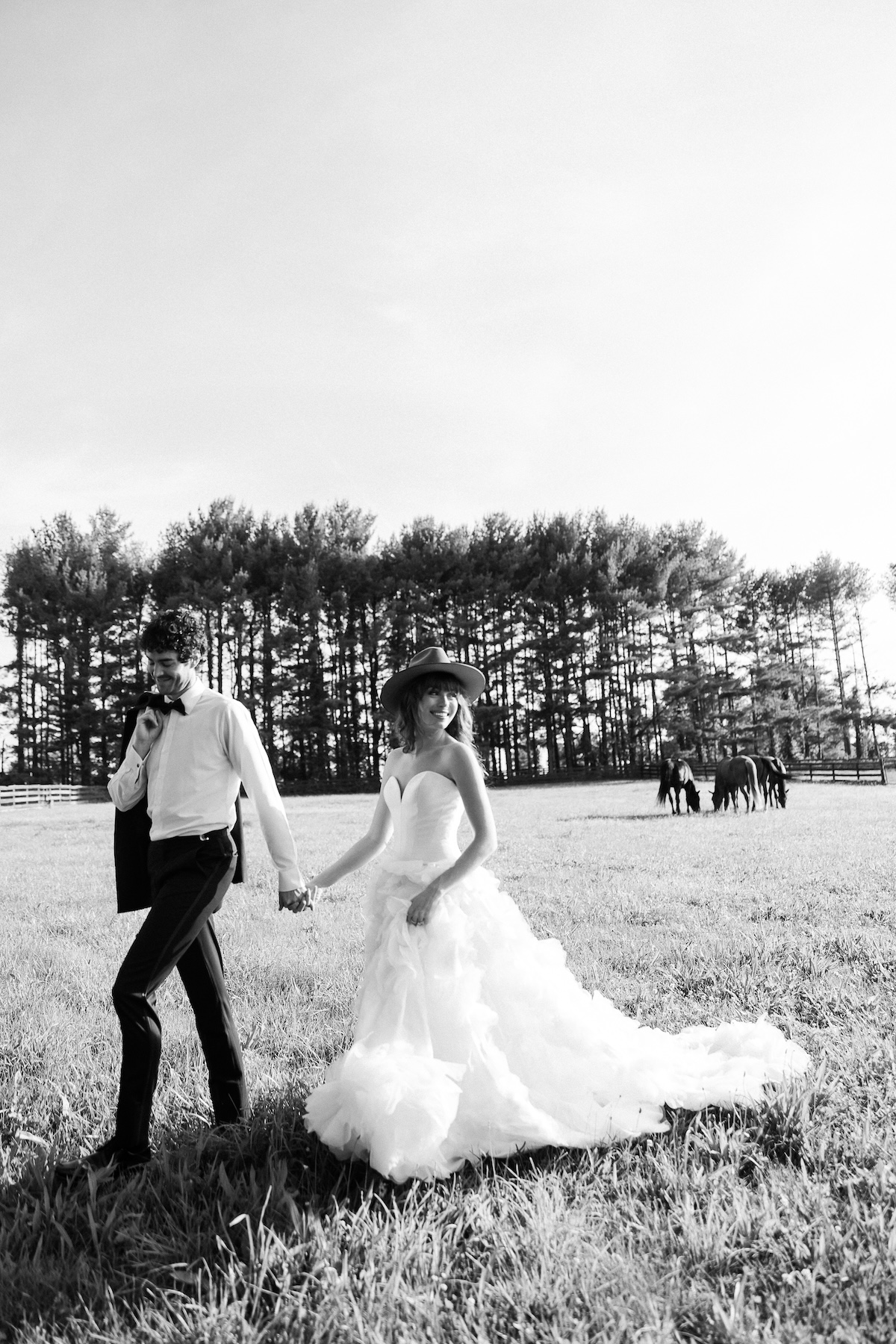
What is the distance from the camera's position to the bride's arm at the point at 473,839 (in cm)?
342

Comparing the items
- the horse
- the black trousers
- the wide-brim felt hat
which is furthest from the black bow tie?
the horse

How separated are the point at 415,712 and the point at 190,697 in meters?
1.05

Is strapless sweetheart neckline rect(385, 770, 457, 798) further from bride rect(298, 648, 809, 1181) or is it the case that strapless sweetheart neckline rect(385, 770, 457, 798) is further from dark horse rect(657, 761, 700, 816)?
dark horse rect(657, 761, 700, 816)

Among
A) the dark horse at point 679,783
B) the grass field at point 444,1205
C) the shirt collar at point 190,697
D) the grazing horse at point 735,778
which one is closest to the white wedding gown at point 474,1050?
the grass field at point 444,1205

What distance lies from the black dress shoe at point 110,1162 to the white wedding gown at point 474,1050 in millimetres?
763

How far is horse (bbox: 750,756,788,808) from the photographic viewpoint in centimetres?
2433

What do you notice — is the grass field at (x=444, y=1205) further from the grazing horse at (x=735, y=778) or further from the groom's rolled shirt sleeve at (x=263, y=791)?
the grazing horse at (x=735, y=778)

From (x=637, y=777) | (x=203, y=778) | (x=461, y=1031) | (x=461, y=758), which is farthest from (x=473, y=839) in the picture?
(x=637, y=777)

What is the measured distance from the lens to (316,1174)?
3082mm

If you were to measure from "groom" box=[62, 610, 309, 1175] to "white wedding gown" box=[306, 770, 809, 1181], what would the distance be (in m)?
0.61

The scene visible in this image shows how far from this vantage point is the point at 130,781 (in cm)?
376

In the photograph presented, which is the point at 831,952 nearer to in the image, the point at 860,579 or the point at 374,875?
the point at 374,875

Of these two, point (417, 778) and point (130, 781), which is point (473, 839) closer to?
point (417, 778)

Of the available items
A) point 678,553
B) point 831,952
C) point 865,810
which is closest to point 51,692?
point 678,553
